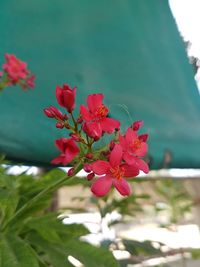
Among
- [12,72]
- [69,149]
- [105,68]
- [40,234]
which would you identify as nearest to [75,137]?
[69,149]

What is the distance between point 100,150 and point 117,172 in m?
0.05

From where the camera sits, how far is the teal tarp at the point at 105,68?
1.10m

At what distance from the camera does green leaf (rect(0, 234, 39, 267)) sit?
1.68ft

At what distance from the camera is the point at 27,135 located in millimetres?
1076

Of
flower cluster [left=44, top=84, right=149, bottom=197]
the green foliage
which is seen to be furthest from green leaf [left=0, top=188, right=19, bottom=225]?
flower cluster [left=44, top=84, right=149, bottom=197]

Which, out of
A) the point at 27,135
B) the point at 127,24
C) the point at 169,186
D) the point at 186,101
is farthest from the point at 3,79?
the point at 169,186

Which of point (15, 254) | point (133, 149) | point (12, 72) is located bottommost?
point (15, 254)

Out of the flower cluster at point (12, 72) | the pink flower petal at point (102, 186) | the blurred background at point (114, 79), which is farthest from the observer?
the blurred background at point (114, 79)

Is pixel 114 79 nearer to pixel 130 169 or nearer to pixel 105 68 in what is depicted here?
pixel 105 68

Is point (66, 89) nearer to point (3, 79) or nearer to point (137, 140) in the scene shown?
point (137, 140)

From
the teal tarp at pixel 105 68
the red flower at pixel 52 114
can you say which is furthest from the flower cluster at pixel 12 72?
the red flower at pixel 52 114

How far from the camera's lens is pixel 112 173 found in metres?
0.42

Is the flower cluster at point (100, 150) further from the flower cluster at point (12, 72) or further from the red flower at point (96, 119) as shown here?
the flower cluster at point (12, 72)

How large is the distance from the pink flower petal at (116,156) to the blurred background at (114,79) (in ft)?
1.93
